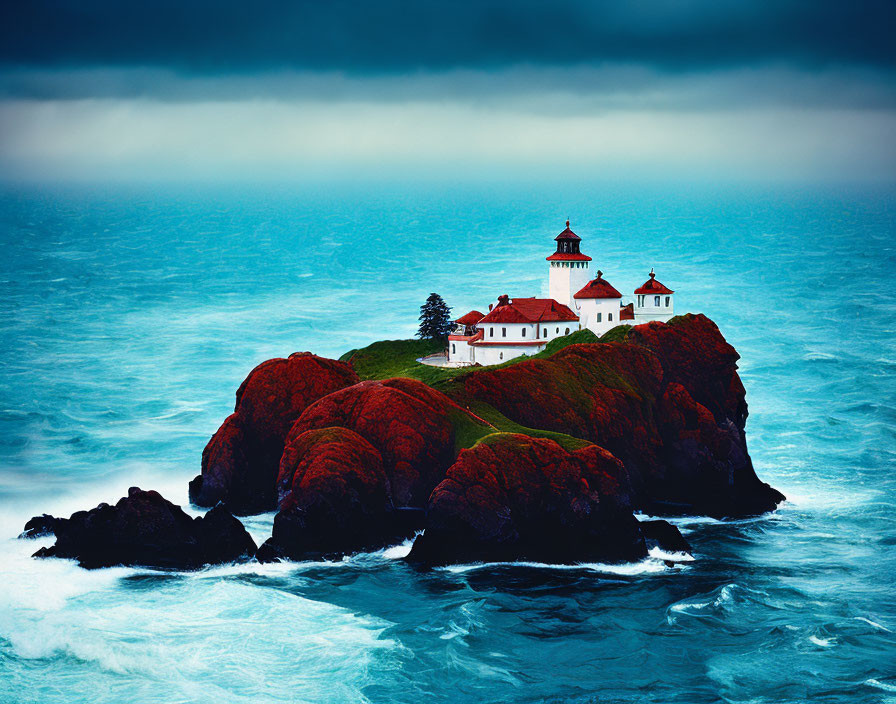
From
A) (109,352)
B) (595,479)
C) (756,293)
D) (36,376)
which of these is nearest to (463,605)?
(595,479)

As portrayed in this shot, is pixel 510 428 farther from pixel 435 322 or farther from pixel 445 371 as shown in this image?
pixel 435 322

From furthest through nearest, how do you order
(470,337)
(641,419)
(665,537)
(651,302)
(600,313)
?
1. (651,302)
2. (600,313)
3. (470,337)
4. (641,419)
5. (665,537)

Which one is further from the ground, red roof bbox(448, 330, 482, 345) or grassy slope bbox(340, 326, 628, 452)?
red roof bbox(448, 330, 482, 345)

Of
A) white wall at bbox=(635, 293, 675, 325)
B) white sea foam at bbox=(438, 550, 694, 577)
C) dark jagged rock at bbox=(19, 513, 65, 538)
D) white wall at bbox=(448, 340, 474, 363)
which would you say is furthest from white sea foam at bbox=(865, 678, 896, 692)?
white wall at bbox=(448, 340, 474, 363)

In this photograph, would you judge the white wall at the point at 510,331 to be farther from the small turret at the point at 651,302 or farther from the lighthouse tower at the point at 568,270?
the small turret at the point at 651,302

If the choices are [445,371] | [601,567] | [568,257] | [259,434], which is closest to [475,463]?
[601,567]

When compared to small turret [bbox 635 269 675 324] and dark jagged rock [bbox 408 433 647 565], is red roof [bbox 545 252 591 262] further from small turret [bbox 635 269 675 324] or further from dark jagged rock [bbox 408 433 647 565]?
dark jagged rock [bbox 408 433 647 565]
